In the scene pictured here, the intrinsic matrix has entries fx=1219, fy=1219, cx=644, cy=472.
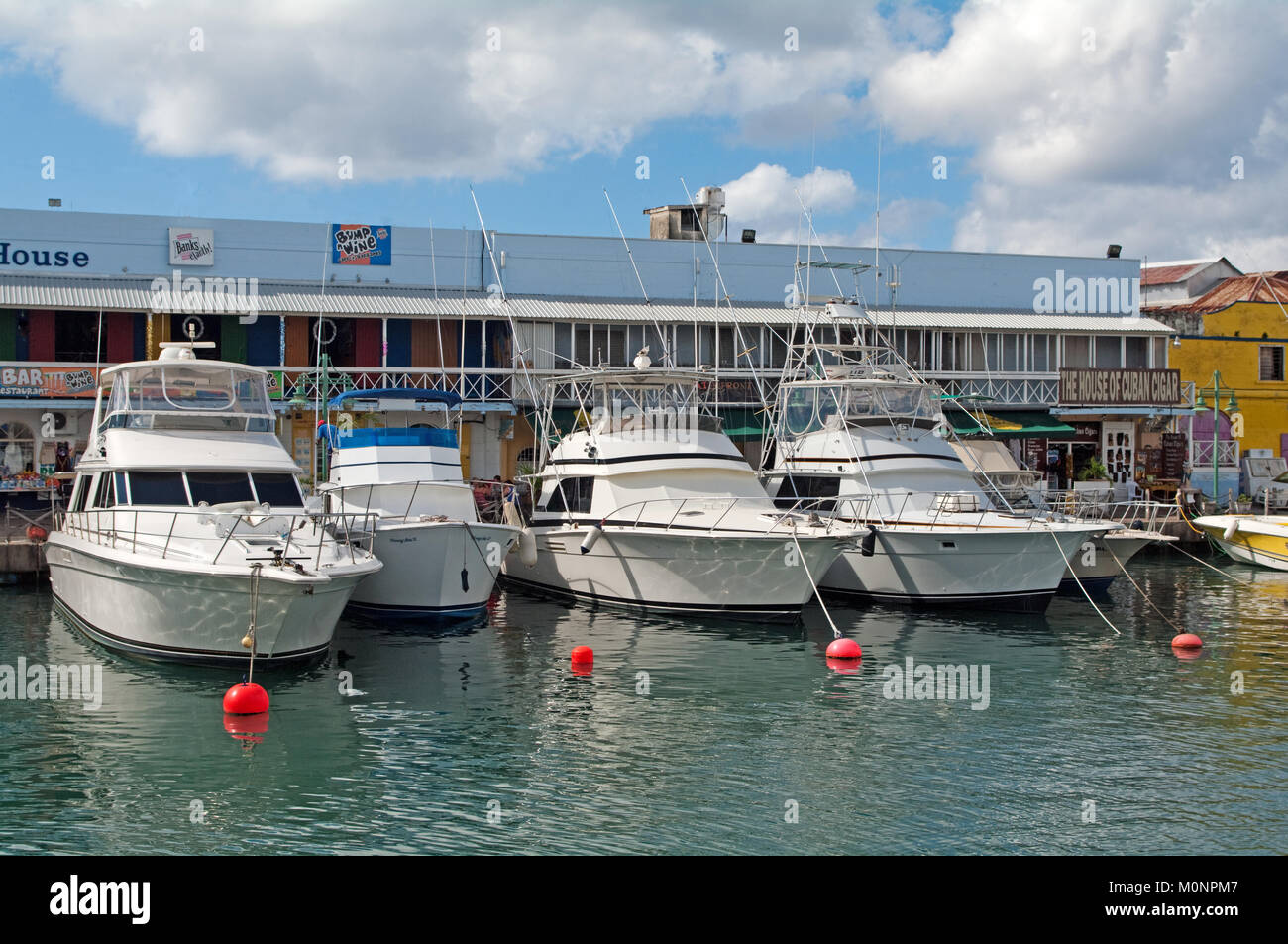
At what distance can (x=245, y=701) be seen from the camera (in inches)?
555

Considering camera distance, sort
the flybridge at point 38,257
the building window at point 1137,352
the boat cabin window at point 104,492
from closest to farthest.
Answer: the boat cabin window at point 104,492 → the flybridge at point 38,257 → the building window at point 1137,352

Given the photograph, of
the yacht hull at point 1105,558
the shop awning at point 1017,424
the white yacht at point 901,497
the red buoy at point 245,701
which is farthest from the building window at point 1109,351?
the red buoy at point 245,701

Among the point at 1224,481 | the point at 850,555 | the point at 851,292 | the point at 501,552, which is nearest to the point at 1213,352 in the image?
the point at 1224,481

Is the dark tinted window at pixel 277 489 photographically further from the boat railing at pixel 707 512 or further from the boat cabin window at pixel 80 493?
the boat railing at pixel 707 512

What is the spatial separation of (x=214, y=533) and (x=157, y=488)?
184cm

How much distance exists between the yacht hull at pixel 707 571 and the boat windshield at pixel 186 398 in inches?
254

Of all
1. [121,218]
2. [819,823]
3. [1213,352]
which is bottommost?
[819,823]

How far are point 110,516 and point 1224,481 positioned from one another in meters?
35.4

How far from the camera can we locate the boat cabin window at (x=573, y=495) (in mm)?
23484

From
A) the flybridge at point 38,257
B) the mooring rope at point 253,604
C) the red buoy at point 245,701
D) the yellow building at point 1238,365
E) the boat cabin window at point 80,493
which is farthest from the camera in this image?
the yellow building at point 1238,365

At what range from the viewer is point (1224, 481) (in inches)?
1597

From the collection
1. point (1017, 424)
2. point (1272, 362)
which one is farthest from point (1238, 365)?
point (1017, 424)

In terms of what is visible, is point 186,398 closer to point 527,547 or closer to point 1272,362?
point 527,547
